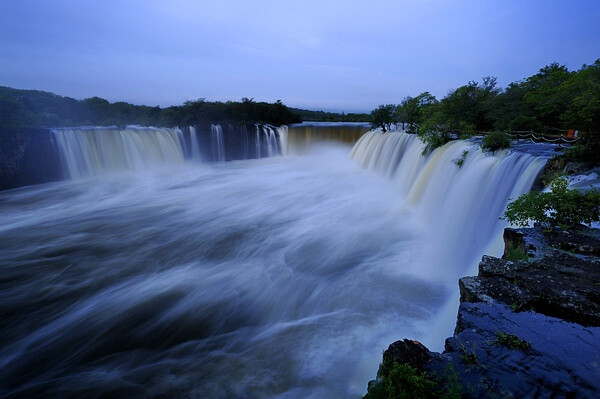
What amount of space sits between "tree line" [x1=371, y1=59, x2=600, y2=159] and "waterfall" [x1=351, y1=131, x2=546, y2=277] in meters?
2.10

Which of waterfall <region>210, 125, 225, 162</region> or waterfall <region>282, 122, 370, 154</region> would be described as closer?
waterfall <region>210, 125, 225, 162</region>

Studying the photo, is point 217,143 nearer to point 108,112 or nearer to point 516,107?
point 108,112

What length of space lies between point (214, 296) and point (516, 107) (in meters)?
19.1

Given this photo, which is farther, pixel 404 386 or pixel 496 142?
pixel 496 142

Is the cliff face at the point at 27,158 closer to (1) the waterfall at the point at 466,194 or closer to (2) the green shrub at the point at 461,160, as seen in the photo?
(1) the waterfall at the point at 466,194

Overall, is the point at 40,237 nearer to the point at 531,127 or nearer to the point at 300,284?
the point at 300,284

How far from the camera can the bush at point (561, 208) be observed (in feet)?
14.8

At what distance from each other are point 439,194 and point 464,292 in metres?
7.81

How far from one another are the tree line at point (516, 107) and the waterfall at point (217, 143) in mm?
16530

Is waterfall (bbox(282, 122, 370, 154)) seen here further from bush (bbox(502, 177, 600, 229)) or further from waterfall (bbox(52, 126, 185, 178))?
bush (bbox(502, 177, 600, 229))

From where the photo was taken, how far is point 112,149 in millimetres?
18500

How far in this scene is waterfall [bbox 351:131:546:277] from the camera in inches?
275

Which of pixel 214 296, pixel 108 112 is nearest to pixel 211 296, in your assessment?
pixel 214 296

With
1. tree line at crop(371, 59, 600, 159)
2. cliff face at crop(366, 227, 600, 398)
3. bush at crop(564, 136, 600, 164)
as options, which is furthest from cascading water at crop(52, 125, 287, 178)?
bush at crop(564, 136, 600, 164)
